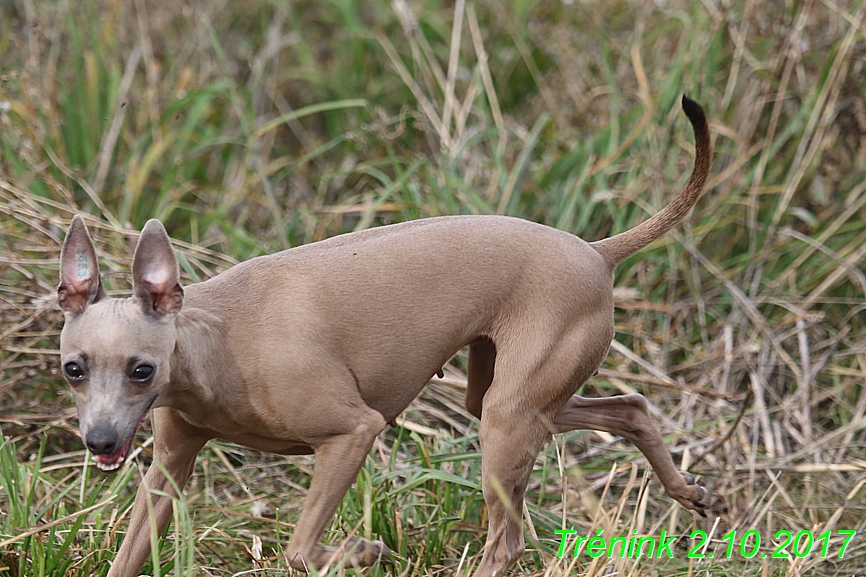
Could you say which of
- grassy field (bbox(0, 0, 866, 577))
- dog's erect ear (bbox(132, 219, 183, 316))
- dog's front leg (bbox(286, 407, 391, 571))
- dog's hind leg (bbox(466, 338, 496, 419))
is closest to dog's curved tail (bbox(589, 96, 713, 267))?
dog's hind leg (bbox(466, 338, 496, 419))

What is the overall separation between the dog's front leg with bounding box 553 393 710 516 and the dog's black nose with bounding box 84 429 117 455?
167cm

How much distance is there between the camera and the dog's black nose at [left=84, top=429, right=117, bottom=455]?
2898 millimetres

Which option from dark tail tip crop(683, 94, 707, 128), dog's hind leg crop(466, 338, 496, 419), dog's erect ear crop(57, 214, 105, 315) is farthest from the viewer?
dog's hind leg crop(466, 338, 496, 419)

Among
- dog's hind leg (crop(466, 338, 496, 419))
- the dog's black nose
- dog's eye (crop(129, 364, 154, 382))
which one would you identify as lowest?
dog's hind leg (crop(466, 338, 496, 419))

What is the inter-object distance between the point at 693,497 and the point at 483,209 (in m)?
2.16

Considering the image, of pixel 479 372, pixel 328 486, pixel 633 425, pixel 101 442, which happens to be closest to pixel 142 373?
pixel 101 442

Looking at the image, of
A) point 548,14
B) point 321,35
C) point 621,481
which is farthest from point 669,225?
point 321,35

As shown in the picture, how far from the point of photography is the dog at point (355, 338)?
3.25 m

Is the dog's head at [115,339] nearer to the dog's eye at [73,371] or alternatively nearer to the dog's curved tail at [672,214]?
the dog's eye at [73,371]

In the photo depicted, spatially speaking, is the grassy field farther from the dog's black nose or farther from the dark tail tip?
the dark tail tip

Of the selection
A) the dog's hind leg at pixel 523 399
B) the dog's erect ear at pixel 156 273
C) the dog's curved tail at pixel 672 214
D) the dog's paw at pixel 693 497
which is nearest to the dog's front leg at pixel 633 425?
the dog's paw at pixel 693 497

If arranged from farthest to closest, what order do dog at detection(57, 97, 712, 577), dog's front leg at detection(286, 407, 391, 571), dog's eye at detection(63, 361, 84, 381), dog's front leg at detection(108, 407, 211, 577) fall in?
dog's front leg at detection(108, 407, 211, 577) → dog's front leg at detection(286, 407, 391, 571) → dog at detection(57, 97, 712, 577) → dog's eye at detection(63, 361, 84, 381)

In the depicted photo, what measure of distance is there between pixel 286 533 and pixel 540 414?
3.70 feet

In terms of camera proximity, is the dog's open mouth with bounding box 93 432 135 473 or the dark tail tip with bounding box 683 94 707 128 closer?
the dog's open mouth with bounding box 93 432 135 473
